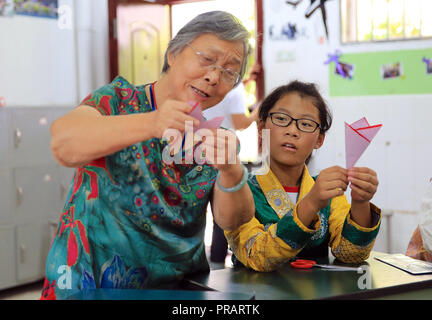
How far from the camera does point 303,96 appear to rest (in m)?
1.92

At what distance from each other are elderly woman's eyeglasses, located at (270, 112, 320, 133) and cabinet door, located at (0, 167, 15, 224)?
Result: 2706mm

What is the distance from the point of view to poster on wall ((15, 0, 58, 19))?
441 cm

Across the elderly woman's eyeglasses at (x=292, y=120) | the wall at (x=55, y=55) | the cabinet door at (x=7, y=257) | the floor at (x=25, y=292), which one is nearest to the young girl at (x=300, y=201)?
the elderly woman's eyeglasses at (x=292, y=120)

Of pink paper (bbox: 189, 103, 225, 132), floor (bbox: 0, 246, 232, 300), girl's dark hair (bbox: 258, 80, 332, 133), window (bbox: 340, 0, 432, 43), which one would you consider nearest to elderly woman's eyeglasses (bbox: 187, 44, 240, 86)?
pink paper (bbox: 189, 103, 225, 132)

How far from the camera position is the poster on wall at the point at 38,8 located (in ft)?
14.5

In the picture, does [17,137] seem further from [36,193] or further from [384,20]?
[384,20]

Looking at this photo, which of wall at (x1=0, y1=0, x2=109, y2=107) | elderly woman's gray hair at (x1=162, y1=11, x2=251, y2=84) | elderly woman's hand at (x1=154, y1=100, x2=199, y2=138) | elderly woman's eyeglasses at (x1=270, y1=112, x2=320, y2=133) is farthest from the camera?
wall at (x1=0, y1=0, x2=109, y2=107)

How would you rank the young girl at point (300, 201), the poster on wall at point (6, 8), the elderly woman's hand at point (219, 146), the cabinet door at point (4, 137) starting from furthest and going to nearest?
the poster on wall at point (6, 8), the cabinet door at point (4, 137), the young girl at point (300, 201), the elderly woman's hand at point (219, 146)

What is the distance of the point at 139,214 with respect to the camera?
1.42 meters

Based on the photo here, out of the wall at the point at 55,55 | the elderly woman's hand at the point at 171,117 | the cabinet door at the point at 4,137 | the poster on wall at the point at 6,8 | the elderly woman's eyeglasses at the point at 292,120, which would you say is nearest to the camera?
the elderly woman's hand at the point at 171,117

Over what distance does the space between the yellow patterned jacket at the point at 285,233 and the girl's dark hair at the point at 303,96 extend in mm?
203

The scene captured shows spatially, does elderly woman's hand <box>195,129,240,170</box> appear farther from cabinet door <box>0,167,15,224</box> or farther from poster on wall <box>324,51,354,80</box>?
poster on wall <box>324,51,354,80</box>

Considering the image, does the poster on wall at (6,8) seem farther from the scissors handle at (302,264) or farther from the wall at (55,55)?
the scissors handle at (302,264)
